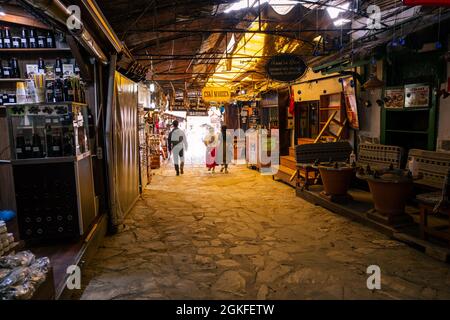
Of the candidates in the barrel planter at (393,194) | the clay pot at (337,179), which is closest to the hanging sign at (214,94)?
the clay pot at (337,179)

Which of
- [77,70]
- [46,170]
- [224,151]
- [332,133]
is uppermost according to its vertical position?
[77,70]

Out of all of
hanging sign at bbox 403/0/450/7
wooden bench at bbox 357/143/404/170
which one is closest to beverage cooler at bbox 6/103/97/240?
hanging sign at bbox 403/0/450/7

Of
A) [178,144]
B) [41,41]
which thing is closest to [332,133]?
[178,144]

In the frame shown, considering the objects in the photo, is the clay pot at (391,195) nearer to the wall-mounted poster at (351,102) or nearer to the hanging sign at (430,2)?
the hanging sign at (430,2)

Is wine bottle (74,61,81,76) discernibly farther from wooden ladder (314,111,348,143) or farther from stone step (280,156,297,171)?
stone step (280,156,297,171)

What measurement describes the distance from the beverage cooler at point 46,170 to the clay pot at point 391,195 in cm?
593

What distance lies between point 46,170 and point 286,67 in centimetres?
682

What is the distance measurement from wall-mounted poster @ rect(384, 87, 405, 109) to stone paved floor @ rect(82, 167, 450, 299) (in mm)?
3438

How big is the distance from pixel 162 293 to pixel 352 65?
7793 mm

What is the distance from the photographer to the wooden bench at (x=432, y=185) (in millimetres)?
5703

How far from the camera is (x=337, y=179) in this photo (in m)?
8.61

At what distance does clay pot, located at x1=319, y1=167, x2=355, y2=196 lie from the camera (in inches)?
334

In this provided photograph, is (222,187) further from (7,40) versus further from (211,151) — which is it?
(7,40)
